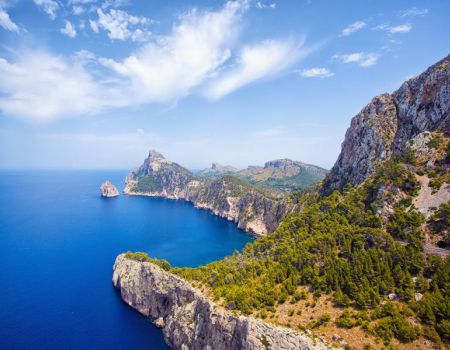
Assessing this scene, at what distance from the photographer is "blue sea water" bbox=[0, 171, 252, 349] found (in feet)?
204

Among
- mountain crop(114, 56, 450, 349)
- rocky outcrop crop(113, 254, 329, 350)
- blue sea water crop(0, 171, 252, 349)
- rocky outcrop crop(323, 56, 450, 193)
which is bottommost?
blue sea water crop(0, 171, 252, 349)

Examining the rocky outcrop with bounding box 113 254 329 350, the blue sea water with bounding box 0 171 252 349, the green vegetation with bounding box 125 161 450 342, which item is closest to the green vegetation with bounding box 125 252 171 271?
the rocky outcrop with bounding box 113 254 329 350

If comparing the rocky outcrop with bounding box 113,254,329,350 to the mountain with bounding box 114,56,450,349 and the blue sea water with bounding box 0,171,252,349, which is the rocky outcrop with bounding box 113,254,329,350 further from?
the blue sea water with bounding box 0,171,252,349

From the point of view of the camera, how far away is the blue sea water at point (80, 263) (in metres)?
62.2

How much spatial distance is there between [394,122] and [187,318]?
278 feet

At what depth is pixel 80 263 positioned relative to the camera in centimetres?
10144

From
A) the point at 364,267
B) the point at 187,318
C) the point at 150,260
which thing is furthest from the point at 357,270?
the point at 150,260

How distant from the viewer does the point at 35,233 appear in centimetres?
13562

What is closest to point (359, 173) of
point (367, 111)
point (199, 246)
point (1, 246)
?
point (367, 111)

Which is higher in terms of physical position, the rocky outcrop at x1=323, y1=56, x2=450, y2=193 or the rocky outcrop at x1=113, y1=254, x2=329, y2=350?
the rocky outcrop at x1=323, y1=56, x2=450, y2=193

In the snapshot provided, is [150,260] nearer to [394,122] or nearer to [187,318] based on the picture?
[187,318]

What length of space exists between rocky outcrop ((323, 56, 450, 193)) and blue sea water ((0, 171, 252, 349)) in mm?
68629

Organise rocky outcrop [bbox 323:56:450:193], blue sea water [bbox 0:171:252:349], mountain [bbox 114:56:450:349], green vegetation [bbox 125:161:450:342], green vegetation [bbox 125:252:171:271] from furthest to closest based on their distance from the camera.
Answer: green vegetation [bbox 125:252:171:271] < rocky outcrop [bbox 323:56:450:193] < blue sea water [bbox 0:171:252:349] < mountain [bbox 114:56:450:349] < green vegetation [bbox 125:161:450:342]

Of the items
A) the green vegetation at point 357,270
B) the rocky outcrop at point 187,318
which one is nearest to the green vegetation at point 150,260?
the rocky outcrop at point 187,318
